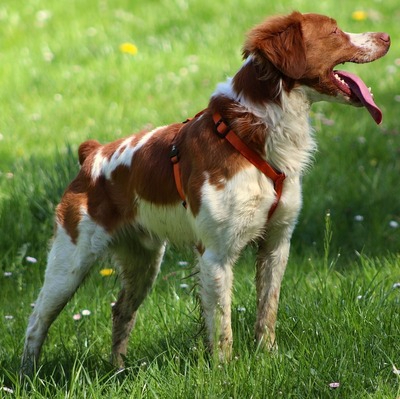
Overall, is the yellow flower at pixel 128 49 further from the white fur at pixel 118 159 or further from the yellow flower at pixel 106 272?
the white fur at pixel 118 159

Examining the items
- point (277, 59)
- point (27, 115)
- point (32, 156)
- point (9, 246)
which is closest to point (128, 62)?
point (27, 115)

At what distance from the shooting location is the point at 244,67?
13.1 feet

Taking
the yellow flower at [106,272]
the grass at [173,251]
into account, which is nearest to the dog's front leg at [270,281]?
the grass at [173,251]

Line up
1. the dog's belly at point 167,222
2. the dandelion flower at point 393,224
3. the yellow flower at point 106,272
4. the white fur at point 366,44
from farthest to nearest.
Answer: the dandelion flower at point 393,224, the yellow flower at point 106,272, the dog's belly at point 167,222, the white fur at point 366,44

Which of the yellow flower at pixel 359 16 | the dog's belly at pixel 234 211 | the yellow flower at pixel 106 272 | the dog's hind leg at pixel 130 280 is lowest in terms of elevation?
the yellow flower at pixel 359 16

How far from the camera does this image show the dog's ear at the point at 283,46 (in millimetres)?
3799

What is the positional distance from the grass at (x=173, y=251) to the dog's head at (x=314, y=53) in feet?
2.12

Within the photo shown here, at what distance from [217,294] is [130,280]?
872 millimetres

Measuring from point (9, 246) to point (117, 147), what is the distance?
1.68m

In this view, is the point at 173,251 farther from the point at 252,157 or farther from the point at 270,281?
the point at 252,157

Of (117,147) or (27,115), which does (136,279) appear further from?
(27,115)

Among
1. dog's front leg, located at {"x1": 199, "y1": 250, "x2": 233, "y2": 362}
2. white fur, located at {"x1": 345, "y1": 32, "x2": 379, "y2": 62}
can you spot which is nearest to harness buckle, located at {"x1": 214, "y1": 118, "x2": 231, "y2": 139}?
dog's front leg, located at {"x1": 199, "y1": 250, "x2": 233, "y2": 362}

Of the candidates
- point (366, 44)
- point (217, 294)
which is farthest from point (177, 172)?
point (366, 44)

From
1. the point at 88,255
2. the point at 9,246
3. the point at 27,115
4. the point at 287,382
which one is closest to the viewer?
the point at 287,382
